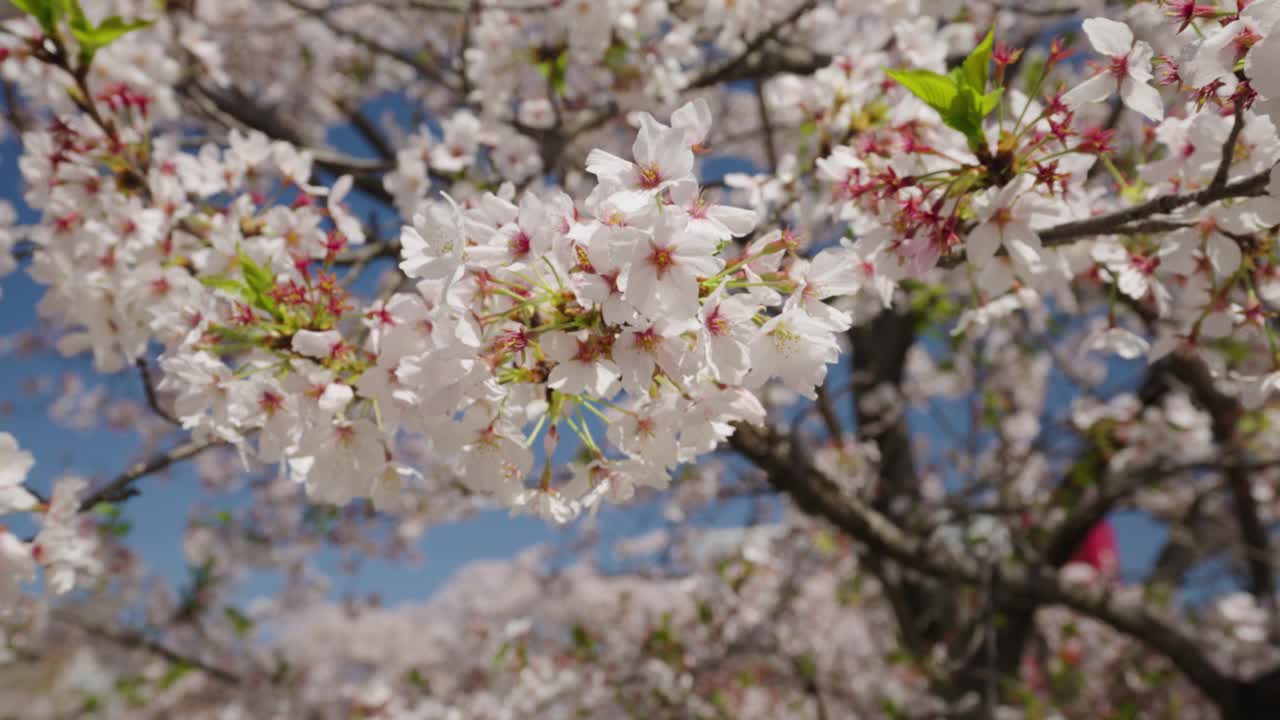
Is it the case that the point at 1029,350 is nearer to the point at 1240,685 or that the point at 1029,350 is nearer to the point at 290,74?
the point at 1240,685

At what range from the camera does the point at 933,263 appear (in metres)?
1.37

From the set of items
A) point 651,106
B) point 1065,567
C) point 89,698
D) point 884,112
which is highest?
point 884,112

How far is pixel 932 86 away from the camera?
4.19ft

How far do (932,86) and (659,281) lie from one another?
0.65m

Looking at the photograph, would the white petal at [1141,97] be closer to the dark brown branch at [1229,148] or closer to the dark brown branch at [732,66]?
the dark brown branch at [1229,148]

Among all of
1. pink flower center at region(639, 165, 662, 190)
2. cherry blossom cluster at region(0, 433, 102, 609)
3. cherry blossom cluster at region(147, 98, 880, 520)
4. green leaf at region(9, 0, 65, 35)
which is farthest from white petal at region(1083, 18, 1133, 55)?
green leaf at region(9, 0, 65, 35)

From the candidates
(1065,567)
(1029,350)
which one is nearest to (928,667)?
(1065,567)

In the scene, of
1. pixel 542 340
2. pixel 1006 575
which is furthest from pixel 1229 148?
pixel 1006 575

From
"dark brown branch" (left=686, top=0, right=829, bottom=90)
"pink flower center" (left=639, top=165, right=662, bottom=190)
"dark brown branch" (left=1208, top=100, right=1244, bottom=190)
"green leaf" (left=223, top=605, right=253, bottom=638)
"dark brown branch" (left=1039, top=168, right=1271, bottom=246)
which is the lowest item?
"green leaf" (left=223, top=605, right=253, bottom=638)

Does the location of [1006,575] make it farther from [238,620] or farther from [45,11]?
[238,620]

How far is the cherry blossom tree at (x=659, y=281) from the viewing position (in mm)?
1134

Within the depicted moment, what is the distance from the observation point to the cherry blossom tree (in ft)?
3.72

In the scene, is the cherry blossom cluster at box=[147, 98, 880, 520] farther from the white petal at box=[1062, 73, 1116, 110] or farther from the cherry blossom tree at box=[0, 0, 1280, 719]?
the white petal at box=[1062, 73, 1116, 110]

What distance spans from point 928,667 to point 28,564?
14.8ft
